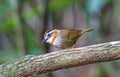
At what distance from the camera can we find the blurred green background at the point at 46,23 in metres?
3.35

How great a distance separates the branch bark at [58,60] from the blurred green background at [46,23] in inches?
48.1

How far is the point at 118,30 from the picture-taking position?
184 inches

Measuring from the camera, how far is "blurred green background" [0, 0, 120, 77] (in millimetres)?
3354

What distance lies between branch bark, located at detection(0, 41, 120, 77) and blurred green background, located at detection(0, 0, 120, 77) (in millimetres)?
1222

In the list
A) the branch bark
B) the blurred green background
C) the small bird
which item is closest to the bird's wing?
the small bird

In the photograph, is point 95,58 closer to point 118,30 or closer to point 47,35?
point 47,35

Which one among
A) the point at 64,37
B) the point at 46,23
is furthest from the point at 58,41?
the point at 46,23

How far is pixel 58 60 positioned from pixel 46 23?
131 cm

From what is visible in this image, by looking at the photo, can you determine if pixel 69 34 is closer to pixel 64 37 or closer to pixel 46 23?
pixel 64 37

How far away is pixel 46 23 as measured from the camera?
3.19 metres

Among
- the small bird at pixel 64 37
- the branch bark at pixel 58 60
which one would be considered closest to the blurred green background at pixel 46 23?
the small bird at pixel 64 37

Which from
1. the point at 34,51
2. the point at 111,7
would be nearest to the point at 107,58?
the point at 34,51

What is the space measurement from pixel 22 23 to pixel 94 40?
2.89 feet

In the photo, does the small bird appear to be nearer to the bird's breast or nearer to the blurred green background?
the bird's breast
